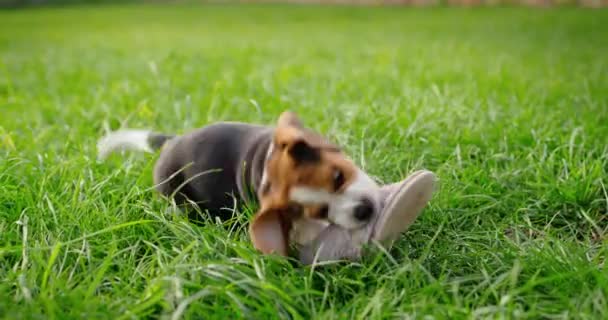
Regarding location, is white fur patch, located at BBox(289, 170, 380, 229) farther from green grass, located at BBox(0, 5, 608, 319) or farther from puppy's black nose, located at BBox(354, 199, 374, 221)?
green grass, located at BBox(0, 5, 608, 319)

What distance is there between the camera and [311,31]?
1365 centimetres

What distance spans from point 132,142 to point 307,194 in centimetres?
159

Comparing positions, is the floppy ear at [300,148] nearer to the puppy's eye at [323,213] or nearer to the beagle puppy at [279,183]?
the beagle puppy at [279,183]

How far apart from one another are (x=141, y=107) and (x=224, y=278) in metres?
2.65

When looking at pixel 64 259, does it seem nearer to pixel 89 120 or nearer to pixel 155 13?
pixel 89 120

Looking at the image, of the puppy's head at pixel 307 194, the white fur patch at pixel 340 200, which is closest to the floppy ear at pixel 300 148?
the puppy's head at pixel 307 194

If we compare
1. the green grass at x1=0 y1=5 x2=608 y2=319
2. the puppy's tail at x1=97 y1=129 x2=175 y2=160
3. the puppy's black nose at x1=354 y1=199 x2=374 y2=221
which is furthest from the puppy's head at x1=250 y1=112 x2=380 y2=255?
the puppy's tail at x1=97 y1=129 x2=175 y2=160

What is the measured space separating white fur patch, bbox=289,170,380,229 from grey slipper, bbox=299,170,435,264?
0.14ft

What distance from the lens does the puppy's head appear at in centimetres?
216

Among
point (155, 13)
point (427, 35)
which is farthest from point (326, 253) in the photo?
point (155, 13)

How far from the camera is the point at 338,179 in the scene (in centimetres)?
220

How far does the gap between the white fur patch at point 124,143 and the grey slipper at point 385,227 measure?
1.43 metres

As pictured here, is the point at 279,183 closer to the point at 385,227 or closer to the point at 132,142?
the point at 385,227

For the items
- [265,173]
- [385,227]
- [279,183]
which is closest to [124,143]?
[265,173]
